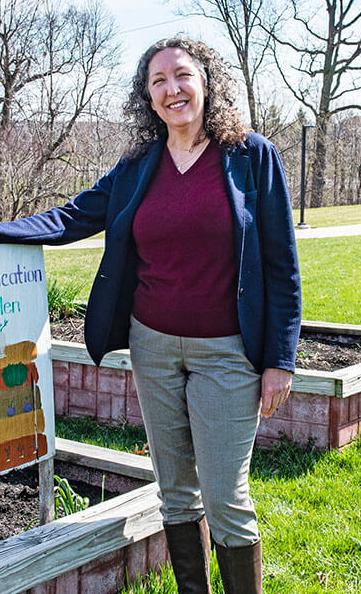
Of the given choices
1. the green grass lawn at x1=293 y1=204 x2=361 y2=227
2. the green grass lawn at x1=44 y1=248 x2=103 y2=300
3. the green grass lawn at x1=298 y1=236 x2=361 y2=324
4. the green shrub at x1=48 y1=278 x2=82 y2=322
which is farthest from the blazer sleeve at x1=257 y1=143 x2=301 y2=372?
the green grass lawn at x1=293 y1=204 x2=361 y2=227

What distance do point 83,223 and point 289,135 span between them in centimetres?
2911

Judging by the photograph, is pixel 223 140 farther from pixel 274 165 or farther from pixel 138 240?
pixel 138 240

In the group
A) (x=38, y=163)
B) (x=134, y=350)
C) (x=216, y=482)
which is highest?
(x=38, y=163)

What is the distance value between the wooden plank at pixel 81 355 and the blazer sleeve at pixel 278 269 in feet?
8.00

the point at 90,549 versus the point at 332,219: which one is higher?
the point at 332,219

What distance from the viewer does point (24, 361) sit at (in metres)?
2.78

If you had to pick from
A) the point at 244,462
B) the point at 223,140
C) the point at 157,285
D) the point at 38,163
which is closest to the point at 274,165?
the point at 223,140

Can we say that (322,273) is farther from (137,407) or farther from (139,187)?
(139,187)

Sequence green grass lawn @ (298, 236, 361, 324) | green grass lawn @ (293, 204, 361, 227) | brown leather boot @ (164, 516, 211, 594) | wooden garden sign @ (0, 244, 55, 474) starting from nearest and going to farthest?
brown leather boot @ (164, 516, 211, 594) < wooden garden sign @ (0, 244, 55, 474) < green grass lawn @ (298, 236, 361, 324) < green grass lawn @ (293, 204, 361, 227)

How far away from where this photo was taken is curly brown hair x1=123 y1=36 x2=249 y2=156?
96.7 inches

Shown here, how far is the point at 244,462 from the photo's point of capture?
2393mm

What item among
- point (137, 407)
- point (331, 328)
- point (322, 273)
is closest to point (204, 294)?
point (137, 407)

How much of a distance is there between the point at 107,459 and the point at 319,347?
2303 millimetres

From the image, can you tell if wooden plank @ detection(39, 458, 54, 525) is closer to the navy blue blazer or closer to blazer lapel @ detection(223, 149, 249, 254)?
the navy blue blazer
